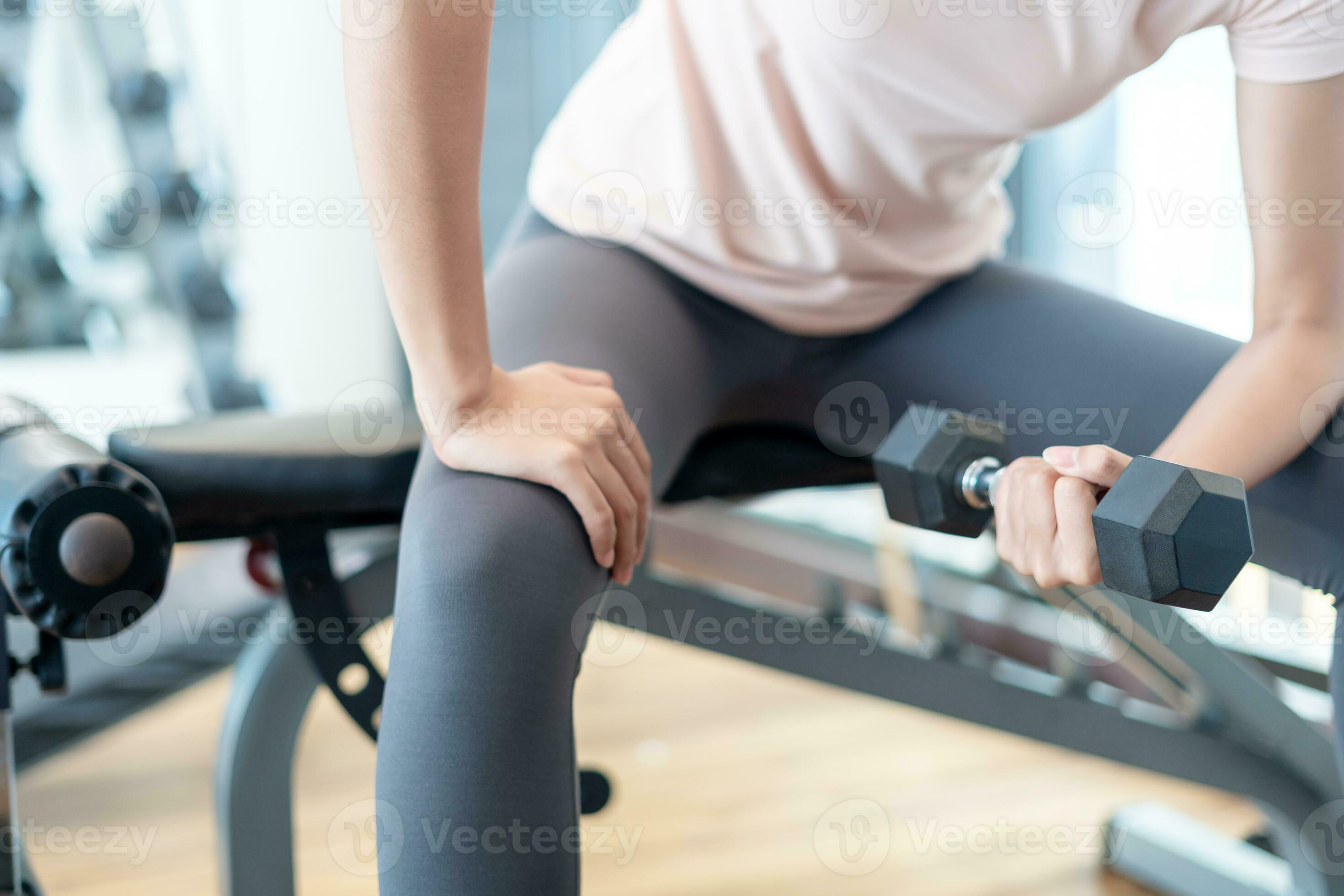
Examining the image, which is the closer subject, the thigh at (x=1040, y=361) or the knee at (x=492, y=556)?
the knee at (x=492, y=556)

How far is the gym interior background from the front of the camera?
4.09 ft

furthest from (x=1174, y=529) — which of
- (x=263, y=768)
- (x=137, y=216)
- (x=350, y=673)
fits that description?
(x=137, y=216)

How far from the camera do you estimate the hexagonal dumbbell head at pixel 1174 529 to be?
464mm

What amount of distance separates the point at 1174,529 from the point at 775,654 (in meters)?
0.50

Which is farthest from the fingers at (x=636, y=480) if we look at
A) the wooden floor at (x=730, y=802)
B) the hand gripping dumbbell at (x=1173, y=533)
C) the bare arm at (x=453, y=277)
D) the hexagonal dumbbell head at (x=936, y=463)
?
the wooden floor at (x=730, y=802)

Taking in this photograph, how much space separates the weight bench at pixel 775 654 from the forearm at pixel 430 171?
180mm

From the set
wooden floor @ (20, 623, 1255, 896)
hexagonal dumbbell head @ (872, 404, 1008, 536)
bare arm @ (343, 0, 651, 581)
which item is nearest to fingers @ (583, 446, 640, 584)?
bare arm @ (343, 0, 651, 581)

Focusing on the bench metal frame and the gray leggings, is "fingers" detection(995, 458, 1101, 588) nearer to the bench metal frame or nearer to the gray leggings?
the gray leggings

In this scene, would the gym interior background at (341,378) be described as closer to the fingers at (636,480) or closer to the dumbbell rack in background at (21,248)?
the dumbbell rack in background at (21,248)

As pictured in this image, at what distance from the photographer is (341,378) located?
2.90 meters

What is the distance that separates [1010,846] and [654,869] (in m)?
0.42

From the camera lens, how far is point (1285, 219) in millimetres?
648

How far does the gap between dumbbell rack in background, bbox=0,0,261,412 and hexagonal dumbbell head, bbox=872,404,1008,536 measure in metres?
1.61

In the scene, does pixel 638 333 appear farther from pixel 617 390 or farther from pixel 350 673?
pixel 350 673
